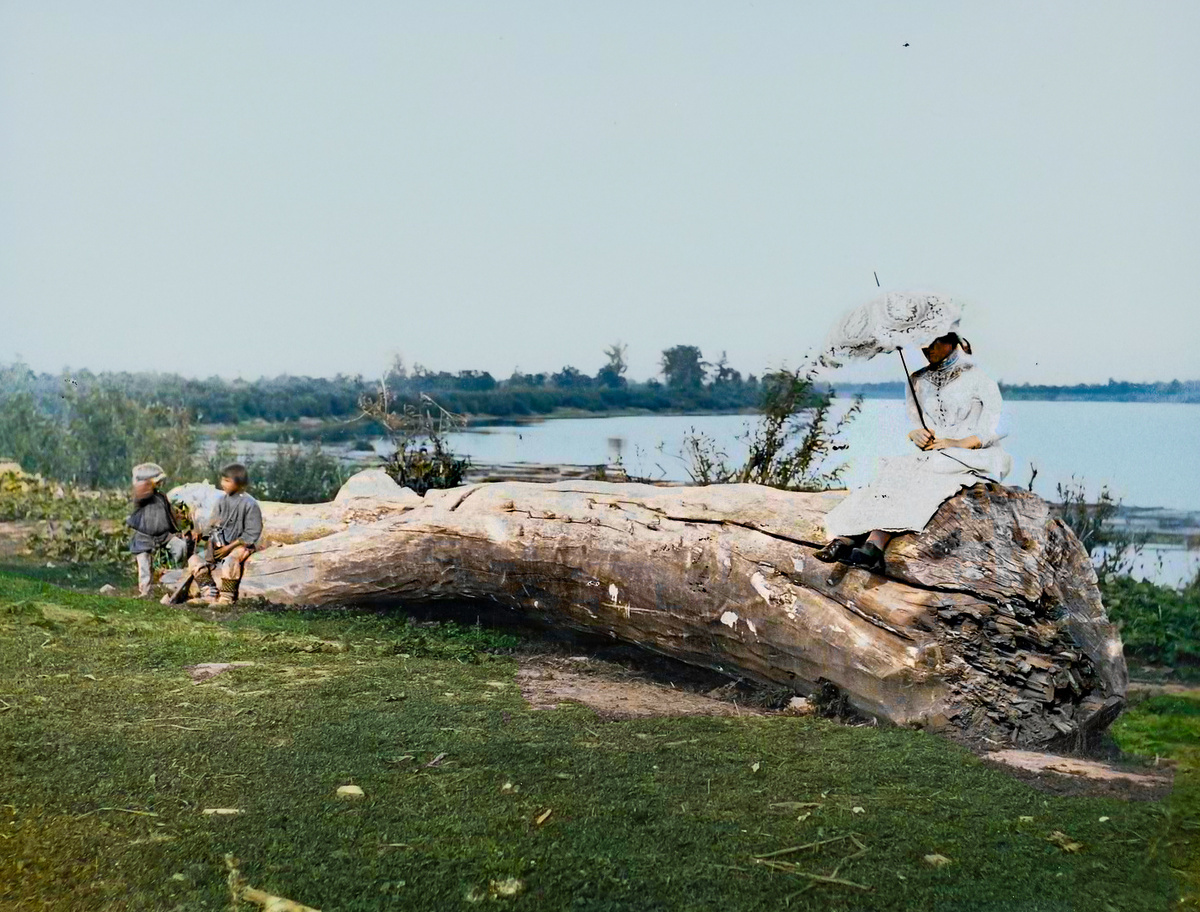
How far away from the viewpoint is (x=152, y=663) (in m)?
3.88

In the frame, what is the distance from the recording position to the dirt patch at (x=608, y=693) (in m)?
3.66

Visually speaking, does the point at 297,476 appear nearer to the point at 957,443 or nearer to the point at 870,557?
the point at 870,557

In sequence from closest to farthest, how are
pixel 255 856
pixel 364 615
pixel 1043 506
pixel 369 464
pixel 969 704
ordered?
pixel 255 856 < pixel 969 704 < pixel 1043 506 < pixel 364 615 < pixel 369 464

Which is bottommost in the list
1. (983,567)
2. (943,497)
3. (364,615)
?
(364,615)

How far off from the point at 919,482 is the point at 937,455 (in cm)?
11

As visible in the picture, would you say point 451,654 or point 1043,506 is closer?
point 1043,506

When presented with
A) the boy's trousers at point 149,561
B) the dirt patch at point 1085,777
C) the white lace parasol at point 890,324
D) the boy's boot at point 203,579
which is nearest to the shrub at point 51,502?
the boy's trousers at point 149,561

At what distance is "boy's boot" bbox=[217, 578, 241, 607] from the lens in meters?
5.82

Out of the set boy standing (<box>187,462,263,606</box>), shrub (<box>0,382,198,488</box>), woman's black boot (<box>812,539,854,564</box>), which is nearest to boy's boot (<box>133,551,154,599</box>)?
boy standing (<box>187,462,263,606</box>)

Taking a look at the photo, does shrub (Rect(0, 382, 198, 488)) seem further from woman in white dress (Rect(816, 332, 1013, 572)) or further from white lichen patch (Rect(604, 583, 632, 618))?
woman in white dress (Rect(816, 332, 1013, 572))

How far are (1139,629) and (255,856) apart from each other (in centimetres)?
398

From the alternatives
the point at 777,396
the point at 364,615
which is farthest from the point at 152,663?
the point at 777,396

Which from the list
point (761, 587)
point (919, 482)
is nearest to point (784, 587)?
point (761, 587)

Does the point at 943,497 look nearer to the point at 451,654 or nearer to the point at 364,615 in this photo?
the point at 451,654
